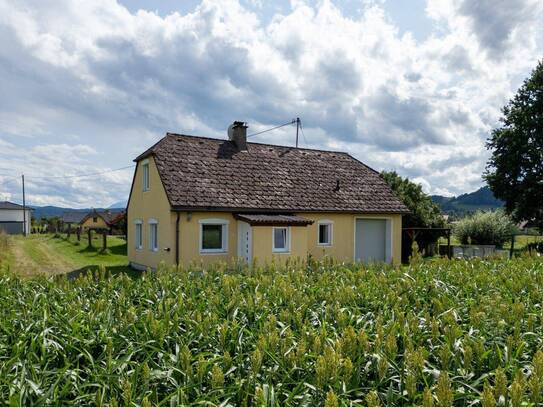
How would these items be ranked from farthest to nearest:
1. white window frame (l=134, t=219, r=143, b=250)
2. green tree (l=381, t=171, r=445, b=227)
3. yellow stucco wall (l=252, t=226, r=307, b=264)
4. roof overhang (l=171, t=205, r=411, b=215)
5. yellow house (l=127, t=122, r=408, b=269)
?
green tree (l=381, t=171, r=445, b=227) → white window frame (l=134, t=219, r=143, b=250) → yellow house (l=127, t=122, r=408, b=269) → yellow stucco wall (l=252, t=226, r=307, b=264) → roof overhang (l=171, t=205, r=411, b=215)

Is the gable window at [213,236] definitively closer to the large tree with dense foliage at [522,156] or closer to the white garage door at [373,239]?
the white garage door at [373,239]

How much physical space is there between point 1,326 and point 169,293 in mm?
1805

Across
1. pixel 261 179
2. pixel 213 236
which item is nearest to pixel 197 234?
pixel 213 236

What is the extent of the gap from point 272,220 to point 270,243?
106 cm

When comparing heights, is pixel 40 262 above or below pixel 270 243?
below

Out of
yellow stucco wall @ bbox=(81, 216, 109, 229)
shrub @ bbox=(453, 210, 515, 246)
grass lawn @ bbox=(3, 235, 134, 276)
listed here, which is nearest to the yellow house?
grass lawn @ bbox=(3, 235, 134, 276)

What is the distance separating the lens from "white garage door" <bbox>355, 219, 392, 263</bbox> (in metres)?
23.0

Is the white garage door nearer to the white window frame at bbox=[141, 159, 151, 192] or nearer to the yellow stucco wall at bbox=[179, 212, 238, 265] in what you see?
the yellow stucco wall at bbox=[179, 212, 238, 265]

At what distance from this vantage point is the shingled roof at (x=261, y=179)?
19047mm

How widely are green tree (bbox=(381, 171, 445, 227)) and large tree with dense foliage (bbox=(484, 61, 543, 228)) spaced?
7276mm

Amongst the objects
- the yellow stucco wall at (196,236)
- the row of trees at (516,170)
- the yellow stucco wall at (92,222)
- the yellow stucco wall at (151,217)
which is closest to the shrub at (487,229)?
the row of trees at (516,170)

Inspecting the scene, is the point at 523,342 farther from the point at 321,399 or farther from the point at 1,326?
the point at 1,326

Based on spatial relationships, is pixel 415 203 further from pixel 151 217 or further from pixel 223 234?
pixel 151 217

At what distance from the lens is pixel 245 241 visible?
18.7 m
